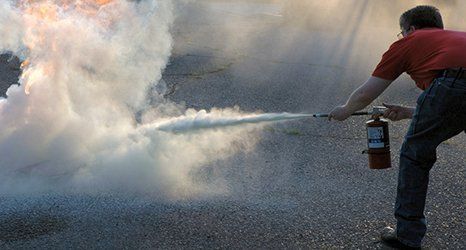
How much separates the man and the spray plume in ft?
4.56

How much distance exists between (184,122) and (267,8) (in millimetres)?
12983

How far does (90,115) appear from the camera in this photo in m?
4.97

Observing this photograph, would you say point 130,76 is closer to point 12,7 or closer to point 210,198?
point 12,7

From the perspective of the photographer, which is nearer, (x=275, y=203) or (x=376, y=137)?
(x=376, y=137)

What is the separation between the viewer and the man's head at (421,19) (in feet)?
11.4

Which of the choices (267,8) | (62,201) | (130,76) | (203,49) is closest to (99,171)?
(62,201)

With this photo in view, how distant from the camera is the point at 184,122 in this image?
4746 millimetres

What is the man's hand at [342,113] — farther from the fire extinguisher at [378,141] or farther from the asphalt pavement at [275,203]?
the asphalt pavement at [275,203]

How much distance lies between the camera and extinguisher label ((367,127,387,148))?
12.5 ft

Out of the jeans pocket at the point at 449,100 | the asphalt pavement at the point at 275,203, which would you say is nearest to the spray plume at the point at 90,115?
the asphalt pavement at the point at 275,203

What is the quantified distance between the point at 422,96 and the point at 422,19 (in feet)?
1.82

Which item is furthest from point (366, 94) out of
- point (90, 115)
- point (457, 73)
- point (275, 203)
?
point (90, 115)

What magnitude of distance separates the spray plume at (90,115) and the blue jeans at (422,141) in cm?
142

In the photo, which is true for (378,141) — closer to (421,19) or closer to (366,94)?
(366,94)
